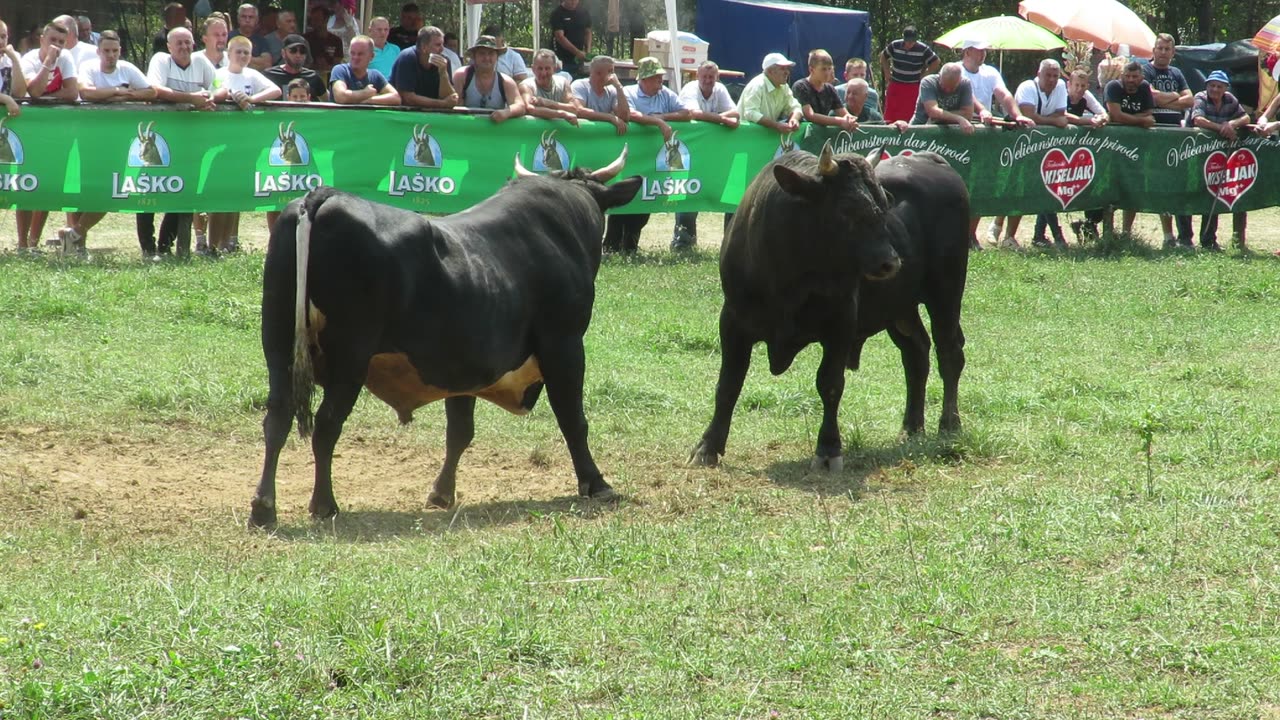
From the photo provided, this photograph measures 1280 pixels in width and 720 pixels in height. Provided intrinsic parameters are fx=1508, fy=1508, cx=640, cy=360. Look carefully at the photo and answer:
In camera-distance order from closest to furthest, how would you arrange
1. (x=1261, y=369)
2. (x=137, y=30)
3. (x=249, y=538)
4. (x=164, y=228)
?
(x=249, y=538) < (x=1261, y=369) < (x=164, y=228) < (x=137, y=30)

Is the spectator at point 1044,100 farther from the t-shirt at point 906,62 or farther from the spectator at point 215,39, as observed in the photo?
the spectator at point 215,39

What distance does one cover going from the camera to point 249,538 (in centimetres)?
618

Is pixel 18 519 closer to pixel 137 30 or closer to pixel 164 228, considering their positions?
pixel 164 228

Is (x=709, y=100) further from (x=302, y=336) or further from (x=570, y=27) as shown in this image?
(x=302, y=336)

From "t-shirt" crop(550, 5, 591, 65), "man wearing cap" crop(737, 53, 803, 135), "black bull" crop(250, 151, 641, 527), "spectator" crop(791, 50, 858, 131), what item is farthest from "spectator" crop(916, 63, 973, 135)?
"black bull" crop(250, 151, 641, 527)

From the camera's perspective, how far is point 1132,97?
17.5m

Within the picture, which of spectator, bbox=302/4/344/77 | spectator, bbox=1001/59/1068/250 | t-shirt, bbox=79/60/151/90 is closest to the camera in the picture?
t-shirt, bbox=79/60/151/90

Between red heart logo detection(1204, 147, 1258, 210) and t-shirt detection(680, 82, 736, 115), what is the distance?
617 cm

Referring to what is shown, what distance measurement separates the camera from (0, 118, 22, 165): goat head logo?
39.0ft

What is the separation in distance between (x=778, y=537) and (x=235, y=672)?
8.57 ft

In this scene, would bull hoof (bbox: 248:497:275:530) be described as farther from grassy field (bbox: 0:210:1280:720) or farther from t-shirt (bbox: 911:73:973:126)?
t-shirt (bbox: 911:73:973:126)

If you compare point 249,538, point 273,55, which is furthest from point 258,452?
point 273,55

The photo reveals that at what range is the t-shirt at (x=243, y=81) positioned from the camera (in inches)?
521

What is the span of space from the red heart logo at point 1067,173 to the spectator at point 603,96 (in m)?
5.17
